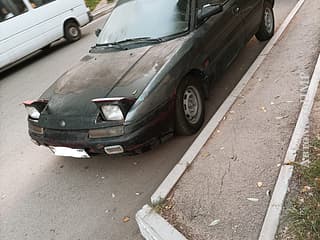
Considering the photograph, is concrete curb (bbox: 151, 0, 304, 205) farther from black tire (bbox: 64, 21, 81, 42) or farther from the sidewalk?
black tire (bbox: 64, 21, 81, 42)

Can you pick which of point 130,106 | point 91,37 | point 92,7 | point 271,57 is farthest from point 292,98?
point 92,7

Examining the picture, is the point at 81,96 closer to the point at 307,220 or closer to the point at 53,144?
the point at 53,144

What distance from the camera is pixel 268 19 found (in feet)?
22.1

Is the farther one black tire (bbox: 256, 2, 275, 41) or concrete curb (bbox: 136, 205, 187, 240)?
black tire (bbox: 256, 2, 275, 41)

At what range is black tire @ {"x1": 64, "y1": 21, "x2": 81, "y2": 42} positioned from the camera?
34.4 ft

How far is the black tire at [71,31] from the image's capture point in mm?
10491

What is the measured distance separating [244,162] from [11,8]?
24.7ft

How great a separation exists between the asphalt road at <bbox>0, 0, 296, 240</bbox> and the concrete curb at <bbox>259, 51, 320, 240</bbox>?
1138 millimetres

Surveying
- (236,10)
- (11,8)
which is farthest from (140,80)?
(11,8)

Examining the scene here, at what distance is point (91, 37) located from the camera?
34.9ft

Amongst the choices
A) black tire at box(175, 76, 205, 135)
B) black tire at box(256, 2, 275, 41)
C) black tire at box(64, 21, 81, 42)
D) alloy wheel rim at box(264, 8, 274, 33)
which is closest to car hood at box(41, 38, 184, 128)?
black tire at box(175, 76, 205, 135)

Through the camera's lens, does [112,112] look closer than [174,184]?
No

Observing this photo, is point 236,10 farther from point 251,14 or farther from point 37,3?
point 37,3

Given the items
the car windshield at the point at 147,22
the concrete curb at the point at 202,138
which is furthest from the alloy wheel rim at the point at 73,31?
the concrete curb at the point at 202,138
